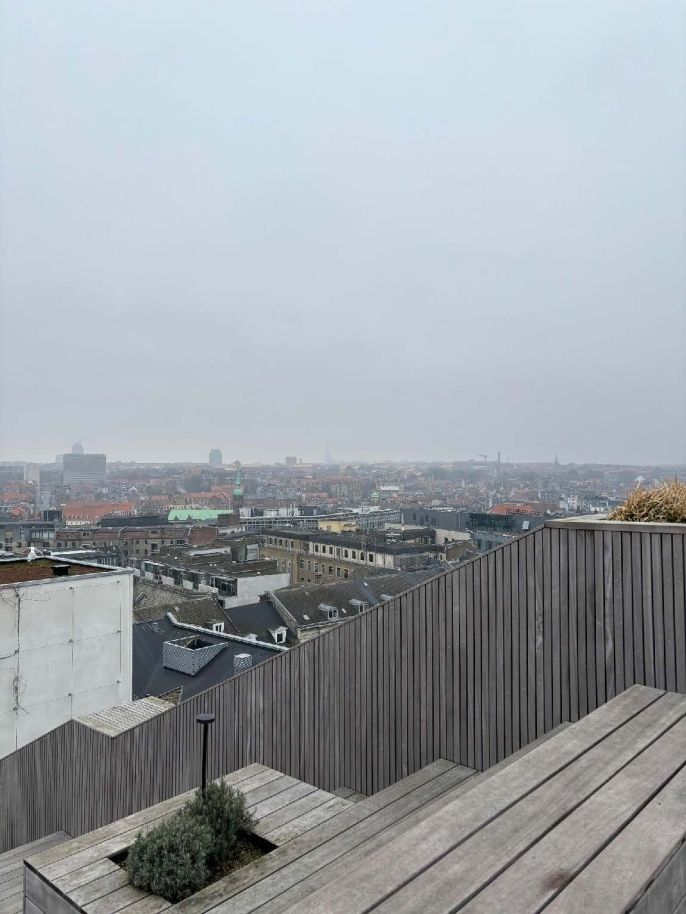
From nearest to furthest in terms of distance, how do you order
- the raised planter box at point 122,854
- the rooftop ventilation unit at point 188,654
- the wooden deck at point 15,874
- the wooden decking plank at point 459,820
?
the wooden decking plank at point 459,820
the raised planter box at point 122,854
the wooden deck at point 15,874
the rooftop ventilation unit at point 188,654

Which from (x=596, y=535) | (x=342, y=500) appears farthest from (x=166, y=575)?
(x=342, y=500)

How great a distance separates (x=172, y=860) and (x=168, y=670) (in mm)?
17307

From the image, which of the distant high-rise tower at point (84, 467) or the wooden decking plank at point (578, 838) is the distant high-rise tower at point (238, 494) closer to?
the distant high-rise tower at point (84, 467)

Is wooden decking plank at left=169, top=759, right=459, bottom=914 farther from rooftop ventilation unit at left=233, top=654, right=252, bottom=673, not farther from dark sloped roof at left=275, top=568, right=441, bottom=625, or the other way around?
dark sloped roof at left=275, top=568, right=441, bottom=625

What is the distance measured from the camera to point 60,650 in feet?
36.4

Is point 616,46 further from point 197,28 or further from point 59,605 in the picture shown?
point 197,28

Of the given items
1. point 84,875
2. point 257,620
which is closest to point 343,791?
point 84,875

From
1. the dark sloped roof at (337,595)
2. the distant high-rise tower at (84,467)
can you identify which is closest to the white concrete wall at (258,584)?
the dark sloped roof at (337,595)

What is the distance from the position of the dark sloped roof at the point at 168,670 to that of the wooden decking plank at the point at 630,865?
48.5 ft

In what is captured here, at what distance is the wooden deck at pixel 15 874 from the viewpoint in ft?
17.4

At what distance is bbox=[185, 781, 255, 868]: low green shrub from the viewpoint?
3088 millimetres

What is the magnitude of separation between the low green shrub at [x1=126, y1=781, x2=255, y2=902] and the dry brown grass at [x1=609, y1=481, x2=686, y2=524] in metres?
2.93

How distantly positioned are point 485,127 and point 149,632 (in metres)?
25.0

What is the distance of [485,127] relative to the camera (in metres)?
27.1
